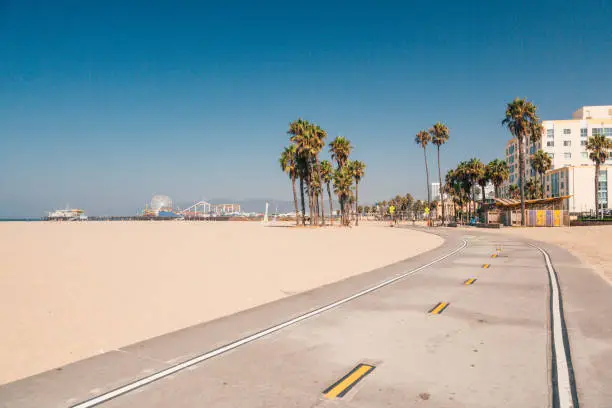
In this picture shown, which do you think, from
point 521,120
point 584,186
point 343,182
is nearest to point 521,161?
point 521,120

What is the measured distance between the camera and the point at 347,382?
5.98m

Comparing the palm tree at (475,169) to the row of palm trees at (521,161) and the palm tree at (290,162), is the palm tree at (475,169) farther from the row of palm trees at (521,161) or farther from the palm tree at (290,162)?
the palm tree at (290,162)

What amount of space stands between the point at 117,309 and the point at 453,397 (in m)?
9.05

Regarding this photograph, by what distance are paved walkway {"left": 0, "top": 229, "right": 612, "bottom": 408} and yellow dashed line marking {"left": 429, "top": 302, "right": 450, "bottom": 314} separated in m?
0.05

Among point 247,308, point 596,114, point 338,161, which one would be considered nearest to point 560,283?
point 247,308

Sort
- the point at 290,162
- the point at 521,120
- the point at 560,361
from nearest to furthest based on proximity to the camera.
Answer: the point at 560,361 < the point at 521,120 < the point at 290,162

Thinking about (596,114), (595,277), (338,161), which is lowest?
(595,277)

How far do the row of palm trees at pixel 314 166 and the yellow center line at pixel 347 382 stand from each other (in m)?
62.6

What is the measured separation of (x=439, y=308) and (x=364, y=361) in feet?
15.1

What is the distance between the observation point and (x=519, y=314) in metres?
10.1

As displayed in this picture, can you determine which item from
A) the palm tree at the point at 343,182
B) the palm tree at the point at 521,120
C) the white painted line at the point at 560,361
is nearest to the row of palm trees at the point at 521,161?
the palm tree at the point at 521,120

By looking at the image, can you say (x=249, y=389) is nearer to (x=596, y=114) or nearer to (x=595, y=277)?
(x=595, y=277)

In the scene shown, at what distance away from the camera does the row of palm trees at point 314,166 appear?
69500 mm

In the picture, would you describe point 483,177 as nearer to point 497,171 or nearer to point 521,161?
point 497,171
